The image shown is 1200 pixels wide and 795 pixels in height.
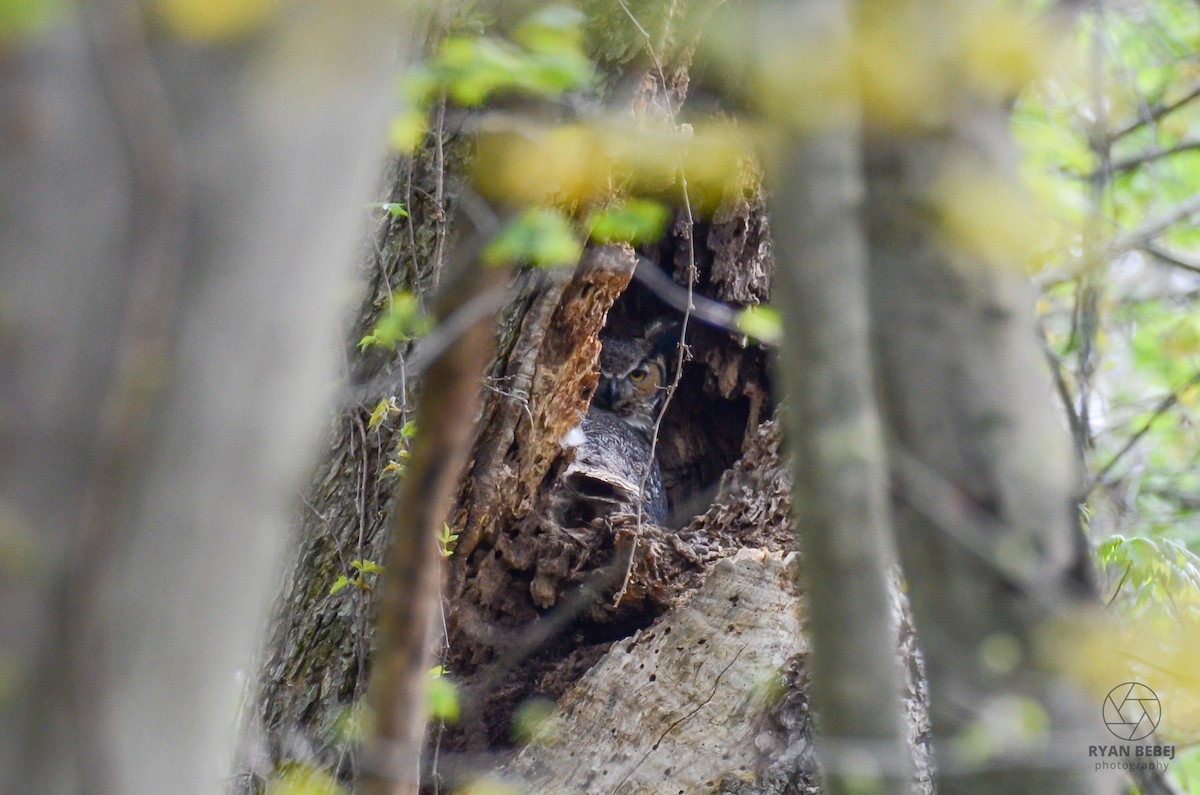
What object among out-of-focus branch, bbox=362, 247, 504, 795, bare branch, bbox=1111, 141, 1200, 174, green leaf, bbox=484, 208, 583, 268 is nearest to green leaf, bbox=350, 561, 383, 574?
green leaf, bbox=484, 208, 583, 268

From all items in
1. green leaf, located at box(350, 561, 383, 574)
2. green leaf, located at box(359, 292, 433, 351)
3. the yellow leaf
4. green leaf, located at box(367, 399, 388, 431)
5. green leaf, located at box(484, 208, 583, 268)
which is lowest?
green leaf, located at box(350, 561, 383, 574)

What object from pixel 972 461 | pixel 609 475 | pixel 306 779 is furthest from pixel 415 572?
pixel 609 475

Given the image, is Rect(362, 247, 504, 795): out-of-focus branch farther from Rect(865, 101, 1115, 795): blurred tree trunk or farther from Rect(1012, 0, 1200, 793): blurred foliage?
Rect(1012, 0, 1200, 793): blurred foliage

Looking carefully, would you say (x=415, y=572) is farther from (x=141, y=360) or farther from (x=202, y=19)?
(x=202, y=19)

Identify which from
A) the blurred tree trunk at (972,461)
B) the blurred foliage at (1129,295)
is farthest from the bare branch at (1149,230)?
the blurred tree trunk at (972,461)

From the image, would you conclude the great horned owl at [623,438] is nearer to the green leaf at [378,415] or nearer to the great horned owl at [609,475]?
the great horned owl at [609,475]

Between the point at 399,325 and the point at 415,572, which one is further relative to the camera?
the point at 399,325

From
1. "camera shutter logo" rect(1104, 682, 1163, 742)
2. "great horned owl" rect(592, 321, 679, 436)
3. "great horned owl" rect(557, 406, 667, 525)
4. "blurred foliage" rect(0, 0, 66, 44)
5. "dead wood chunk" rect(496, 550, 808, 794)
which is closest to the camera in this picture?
"blurred foliage" rect(0, 0, 66, 44)
